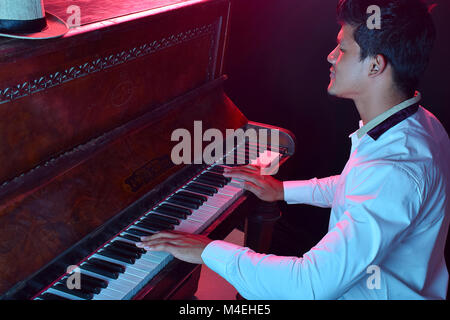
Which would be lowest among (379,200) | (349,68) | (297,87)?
(379,200)

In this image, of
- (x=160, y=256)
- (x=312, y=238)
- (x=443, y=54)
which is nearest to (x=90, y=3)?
(x=160, y=256)

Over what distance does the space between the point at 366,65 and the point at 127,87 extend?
0.95 metres

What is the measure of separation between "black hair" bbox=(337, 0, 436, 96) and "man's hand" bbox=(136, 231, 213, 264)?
891 millimetres

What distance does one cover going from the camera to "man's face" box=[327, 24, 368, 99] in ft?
5.23

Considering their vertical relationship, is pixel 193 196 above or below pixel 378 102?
below

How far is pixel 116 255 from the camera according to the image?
1636 millimetres

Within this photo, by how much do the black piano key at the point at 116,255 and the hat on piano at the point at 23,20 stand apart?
758mm

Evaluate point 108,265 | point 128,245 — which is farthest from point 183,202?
point 108,265

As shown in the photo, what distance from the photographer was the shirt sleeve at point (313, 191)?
7.27 ft

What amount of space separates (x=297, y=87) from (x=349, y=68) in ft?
5.57

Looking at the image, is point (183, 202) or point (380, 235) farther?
point (183, 202)

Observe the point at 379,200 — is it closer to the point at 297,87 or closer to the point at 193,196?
the point at 193,196
